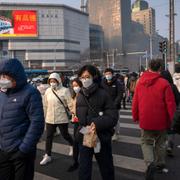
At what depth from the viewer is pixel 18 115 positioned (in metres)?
3.78

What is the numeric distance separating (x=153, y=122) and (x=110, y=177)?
1.24 meters

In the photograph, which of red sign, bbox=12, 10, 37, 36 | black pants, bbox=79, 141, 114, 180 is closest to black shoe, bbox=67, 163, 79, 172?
black pants, bbox=79, 141, 114, 180

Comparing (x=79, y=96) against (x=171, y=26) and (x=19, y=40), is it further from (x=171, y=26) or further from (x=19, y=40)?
(x=19, y=40)

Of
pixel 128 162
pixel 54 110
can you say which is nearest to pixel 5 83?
pixel 54 110

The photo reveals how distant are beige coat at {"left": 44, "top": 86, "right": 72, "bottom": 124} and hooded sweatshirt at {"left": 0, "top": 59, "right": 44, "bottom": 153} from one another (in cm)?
311

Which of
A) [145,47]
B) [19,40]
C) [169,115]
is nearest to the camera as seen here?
[169,115]

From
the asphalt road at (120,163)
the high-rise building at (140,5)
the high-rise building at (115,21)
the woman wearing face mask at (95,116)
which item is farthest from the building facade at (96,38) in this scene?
the woman wearing face mask at (95,116)

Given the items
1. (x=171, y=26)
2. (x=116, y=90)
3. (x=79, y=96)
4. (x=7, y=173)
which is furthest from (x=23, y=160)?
(x=171, y=26)

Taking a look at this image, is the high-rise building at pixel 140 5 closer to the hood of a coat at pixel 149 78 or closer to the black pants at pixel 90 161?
the hood of a coat at pixel 149 78

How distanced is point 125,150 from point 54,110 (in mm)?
1733

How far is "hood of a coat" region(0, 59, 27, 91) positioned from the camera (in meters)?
3.76

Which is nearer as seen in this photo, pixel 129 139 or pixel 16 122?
pixel 16 122

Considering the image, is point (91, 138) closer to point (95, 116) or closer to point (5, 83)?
point (95, 116)

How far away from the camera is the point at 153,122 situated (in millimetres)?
5375
